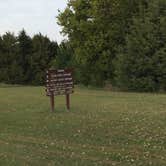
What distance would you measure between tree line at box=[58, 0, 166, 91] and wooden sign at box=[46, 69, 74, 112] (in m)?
19.6

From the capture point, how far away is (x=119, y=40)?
4984cm

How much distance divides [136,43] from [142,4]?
6.28m

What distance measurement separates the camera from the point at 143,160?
1070 cm

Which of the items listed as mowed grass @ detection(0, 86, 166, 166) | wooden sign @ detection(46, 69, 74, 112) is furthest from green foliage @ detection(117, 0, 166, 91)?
mowed grass @ detection(0, 86, 166, 166)

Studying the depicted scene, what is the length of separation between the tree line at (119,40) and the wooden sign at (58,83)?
64.4 ft

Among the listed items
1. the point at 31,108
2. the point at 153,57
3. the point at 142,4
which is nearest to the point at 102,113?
the point at 31,108

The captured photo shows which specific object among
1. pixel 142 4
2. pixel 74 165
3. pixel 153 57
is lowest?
pixel 74 165

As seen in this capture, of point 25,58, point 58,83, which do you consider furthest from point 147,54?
point 25,58

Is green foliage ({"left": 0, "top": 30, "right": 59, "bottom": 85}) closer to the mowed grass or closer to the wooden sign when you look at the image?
the wooden sign

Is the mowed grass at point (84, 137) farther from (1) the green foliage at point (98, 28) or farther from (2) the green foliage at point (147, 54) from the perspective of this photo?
(1) the green foliage at point (98, 28)

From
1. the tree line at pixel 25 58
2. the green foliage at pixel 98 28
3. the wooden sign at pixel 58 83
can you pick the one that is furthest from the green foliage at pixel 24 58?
the wooden sign at pixel 58 83

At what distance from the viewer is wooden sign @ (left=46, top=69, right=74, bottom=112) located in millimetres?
21359

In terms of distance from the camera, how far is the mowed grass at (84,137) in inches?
428

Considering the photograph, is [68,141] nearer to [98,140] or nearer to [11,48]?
[98,140]
